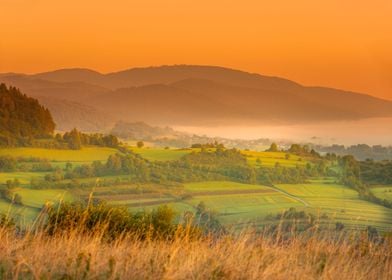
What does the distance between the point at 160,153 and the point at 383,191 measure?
144 ft

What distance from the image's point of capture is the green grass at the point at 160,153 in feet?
466

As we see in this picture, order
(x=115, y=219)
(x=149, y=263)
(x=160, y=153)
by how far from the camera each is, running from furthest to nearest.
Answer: (x=160, y=153), (x=115, y=219), (x=149, y=263)

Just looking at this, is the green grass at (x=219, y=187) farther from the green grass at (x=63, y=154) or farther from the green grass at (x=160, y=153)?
the green grass at (x=63, y=154)

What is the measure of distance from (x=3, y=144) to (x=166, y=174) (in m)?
30.1

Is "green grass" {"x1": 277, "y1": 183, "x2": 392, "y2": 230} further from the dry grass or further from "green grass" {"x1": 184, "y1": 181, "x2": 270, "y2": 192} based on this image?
the dry grass

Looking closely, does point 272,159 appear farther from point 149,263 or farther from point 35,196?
point 149,263

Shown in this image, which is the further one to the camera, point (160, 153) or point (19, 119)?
point (160, 153)

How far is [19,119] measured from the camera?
454ft

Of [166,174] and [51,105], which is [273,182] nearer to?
[166,174]

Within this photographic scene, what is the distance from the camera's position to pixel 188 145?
15100 cm

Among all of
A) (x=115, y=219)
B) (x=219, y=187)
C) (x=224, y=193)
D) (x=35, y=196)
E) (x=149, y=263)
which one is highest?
(x=149, y=263)

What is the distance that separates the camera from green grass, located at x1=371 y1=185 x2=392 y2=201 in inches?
4641

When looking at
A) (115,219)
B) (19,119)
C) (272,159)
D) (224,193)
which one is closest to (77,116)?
(19,119)

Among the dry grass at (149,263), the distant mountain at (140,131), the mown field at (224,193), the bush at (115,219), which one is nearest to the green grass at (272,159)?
the mown field at (224,193)
